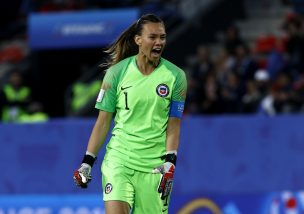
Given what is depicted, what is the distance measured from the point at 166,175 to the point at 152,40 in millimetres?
1045

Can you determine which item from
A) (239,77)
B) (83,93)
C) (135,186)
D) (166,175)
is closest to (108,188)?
(135,186)

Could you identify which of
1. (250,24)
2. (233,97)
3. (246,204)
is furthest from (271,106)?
(250,24)

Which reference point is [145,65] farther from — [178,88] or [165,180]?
[165,180]

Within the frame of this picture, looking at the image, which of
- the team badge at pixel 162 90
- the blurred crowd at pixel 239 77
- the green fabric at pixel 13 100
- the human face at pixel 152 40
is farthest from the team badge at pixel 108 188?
the green fabric at pixel 13 100

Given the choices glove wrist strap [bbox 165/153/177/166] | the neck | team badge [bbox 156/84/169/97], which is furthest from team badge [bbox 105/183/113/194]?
the neck

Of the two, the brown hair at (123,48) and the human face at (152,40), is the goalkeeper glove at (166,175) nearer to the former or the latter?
the human face at (152,40)

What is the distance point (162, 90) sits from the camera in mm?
8062

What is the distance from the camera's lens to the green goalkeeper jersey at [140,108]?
8.05 meters

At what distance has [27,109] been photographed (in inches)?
723

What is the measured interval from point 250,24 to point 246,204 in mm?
8330

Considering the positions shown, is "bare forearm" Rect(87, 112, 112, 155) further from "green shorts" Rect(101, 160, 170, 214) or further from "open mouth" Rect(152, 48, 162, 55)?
"open mouth" Rect(152, 48, 162, 55)

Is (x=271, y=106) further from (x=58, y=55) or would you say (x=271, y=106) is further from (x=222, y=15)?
(x=58, y=55)

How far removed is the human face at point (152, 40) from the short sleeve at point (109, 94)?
0.32 metres

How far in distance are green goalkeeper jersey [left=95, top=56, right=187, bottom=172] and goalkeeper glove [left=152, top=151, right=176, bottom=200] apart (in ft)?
0.20
